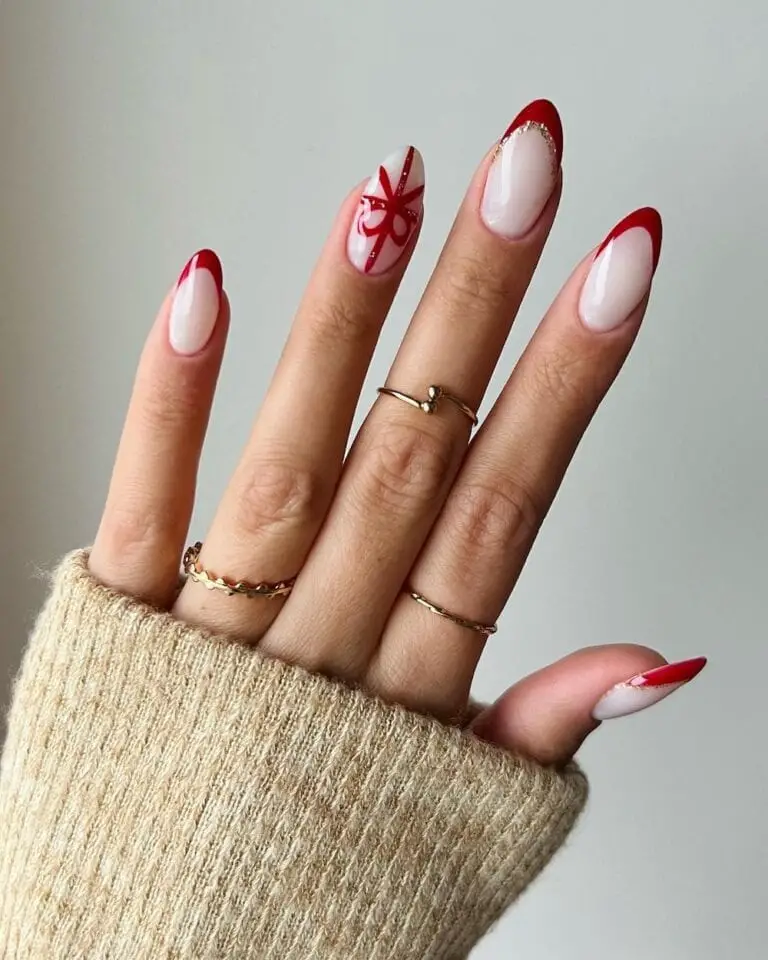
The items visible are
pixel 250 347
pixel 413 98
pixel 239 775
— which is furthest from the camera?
pixel 250 347

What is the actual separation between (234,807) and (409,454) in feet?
0.76

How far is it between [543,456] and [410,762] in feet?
0.68

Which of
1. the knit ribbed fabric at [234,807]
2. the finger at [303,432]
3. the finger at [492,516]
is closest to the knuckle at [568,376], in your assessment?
the finger at [492,516]

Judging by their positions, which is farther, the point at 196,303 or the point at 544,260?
the point at 544,260

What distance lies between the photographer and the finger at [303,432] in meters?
0.54

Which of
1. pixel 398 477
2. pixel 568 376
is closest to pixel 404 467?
pixel 398 477

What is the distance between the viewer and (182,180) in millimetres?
874

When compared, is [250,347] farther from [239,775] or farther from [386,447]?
[239,775]

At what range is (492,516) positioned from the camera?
A: 23.0 inches

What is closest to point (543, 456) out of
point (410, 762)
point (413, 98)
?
point (410, 762)

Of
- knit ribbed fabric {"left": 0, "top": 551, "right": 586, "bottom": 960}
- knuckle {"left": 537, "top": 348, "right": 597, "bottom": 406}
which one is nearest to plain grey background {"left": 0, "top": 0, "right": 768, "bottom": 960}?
knuckle {"left": 537, "top": 348, "right": 597, "bottom": 406}

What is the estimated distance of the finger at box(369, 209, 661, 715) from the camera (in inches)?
22.3

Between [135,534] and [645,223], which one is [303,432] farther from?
[645,223]

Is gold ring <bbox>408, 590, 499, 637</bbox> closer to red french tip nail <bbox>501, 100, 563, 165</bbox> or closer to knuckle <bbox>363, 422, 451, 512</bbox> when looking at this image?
knuckle <bbox>363, 422, 451, 512</bbox>
